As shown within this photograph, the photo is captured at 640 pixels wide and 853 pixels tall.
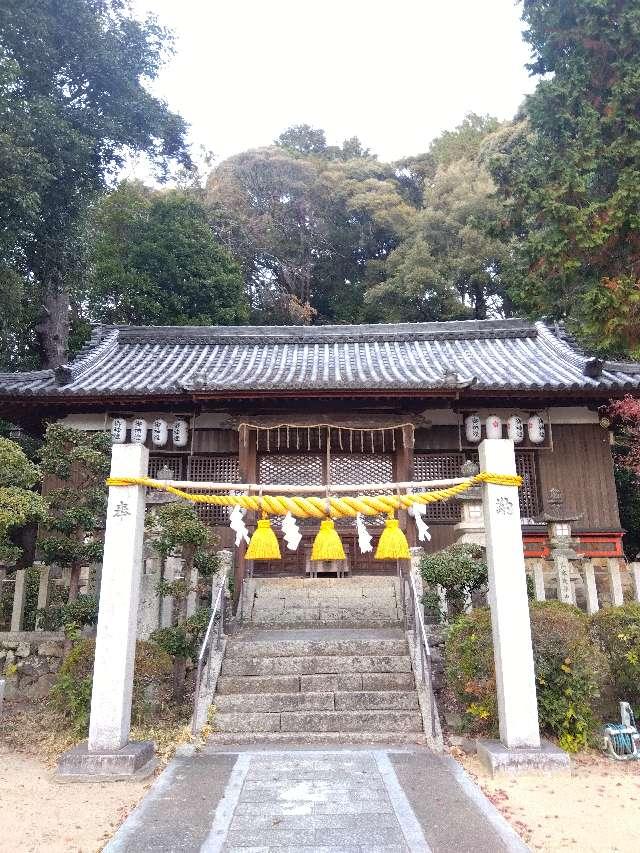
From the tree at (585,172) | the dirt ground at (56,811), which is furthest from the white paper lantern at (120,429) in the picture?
the tree at (585,172)

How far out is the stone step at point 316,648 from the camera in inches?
299

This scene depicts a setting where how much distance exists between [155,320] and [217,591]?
19.4 m

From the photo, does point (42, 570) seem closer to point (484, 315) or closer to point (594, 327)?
point (594, 327)

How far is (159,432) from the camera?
497 inches

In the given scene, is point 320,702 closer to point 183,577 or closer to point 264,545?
point 264,545

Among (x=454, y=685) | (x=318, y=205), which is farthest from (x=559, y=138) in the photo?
(x=318, y=205)

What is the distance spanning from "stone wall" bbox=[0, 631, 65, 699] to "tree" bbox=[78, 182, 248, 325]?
1879cm

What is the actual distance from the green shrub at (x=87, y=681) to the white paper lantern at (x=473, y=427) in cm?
808

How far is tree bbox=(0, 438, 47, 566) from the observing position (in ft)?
23.7

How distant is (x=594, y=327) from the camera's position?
9.34 m

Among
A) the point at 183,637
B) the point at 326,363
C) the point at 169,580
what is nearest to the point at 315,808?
the point at 183,637

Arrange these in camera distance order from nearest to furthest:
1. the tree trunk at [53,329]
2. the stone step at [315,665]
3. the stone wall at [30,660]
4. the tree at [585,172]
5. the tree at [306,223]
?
the stone step at [315,665], the stone wall at [30,660], the tree at [585,172], the tree trunk at [53,329], the tree at [306,223]

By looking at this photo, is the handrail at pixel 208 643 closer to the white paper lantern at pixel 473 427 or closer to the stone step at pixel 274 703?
the stone step at pixel 274 703

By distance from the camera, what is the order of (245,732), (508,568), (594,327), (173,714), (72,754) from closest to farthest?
(72,754) < (508,568) < (245,732) < (173,714) < (594,327)
